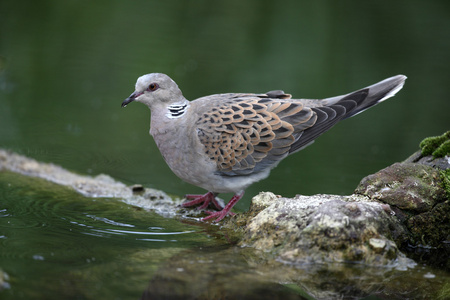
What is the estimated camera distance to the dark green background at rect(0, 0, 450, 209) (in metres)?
6.85

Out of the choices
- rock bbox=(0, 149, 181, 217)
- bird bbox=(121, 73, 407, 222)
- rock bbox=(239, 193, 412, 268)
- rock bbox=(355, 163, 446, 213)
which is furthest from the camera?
rock bbox=(0, 149, 181, 217)

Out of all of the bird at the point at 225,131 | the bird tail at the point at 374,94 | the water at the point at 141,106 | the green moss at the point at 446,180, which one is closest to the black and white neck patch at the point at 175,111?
the bird at the point at 225,131

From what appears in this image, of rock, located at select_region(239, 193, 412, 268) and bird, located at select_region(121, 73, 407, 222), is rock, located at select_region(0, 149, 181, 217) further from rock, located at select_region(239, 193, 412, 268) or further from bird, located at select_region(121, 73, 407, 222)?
rock, located at select_region(239, 193, 412, 268)

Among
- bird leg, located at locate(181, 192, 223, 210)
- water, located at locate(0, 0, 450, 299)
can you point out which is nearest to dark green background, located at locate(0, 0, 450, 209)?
water, located at locate(0, 0, 450, 299)

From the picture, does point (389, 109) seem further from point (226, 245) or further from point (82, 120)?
point (226, 245)

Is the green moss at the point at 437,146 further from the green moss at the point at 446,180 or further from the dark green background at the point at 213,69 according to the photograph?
the dark green background at the point at 213,69

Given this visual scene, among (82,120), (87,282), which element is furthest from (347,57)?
(87,282)

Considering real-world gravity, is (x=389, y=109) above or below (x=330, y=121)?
below

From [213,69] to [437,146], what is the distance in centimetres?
518

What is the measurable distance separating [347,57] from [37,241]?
7.35 meters

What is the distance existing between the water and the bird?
55cm

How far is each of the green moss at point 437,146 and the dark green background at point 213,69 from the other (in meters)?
1.29

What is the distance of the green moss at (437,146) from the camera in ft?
15.4

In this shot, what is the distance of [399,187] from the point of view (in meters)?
4.27
